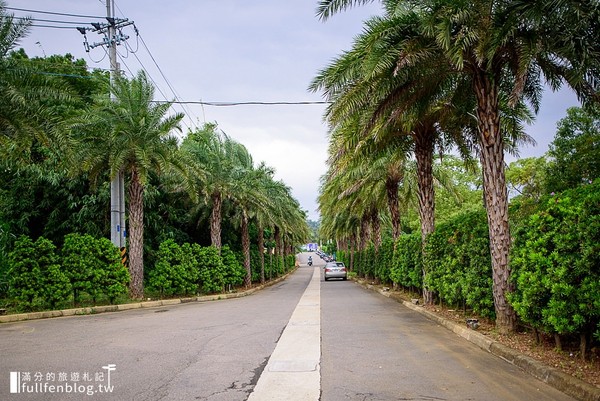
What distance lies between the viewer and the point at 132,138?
17.5m

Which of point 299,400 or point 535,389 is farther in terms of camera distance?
point 535,389

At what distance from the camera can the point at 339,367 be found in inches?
264

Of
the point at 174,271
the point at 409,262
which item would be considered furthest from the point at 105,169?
the point at 409,262

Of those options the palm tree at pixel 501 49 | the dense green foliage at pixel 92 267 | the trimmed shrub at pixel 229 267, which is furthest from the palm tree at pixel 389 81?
the trimmed shrub at pixel 229 267

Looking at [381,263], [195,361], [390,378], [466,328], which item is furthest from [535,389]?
[381,263]

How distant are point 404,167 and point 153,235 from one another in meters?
14.8

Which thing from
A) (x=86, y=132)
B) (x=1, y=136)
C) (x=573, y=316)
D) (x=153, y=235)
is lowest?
(x=573, y=316)

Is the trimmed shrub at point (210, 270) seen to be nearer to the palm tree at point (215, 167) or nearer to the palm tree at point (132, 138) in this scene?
the palm tree at point (215, 167)

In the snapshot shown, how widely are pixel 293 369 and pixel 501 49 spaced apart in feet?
24.7

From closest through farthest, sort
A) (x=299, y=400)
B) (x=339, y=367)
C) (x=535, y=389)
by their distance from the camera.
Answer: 1. (x=299, y=400)
2. (x=535, y=389)
3. (x=339, y=367)

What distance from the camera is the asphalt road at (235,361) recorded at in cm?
548

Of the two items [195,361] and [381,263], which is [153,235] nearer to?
[381,263]

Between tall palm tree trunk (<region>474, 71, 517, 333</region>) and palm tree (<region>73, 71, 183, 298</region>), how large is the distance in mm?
11860

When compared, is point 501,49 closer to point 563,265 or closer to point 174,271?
point 563,265
